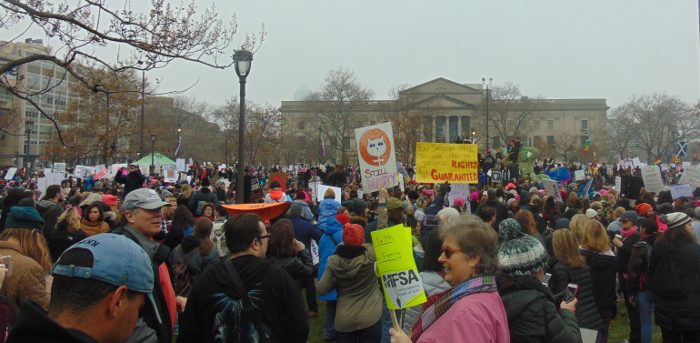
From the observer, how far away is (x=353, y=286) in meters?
5.30

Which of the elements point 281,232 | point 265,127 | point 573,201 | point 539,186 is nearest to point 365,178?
point 281,232

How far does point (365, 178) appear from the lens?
26.1 feet

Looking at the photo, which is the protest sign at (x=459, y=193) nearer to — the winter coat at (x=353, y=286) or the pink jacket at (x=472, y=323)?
the winter coat at (x=353, y=286)

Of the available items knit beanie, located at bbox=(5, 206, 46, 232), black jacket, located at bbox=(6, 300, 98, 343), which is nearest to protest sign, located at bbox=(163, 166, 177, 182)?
knit beanie, located at bbox=(5, 206, 46, 232)

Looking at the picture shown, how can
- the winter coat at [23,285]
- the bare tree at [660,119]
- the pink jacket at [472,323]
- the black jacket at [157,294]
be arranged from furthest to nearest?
the bare tree at [660,119] → the winter coat at [23,285] → the black jacket at [157,294] → the pink jacket at [472,323]

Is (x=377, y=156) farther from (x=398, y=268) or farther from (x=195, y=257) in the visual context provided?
(x=398, y=268)

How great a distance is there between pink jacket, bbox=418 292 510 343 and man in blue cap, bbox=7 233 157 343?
1.20 meters

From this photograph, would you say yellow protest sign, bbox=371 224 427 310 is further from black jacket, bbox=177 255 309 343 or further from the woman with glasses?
the woman with glasses

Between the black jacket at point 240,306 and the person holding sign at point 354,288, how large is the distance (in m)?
1.86

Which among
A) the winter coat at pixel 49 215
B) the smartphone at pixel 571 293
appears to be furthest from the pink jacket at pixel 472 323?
the winter coat at pixel 49 215

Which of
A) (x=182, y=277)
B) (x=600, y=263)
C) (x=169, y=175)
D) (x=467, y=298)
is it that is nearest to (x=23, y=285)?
(x=182, y=277)

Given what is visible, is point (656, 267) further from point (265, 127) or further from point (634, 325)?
point (265, 127)

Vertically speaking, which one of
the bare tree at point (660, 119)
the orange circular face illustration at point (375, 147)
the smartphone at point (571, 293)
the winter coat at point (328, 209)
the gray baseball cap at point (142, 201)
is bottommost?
the smartphone at point (571, 293)

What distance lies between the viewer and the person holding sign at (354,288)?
5.19m
